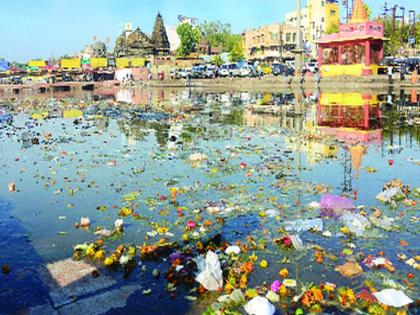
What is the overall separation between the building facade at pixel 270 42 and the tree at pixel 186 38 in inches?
503

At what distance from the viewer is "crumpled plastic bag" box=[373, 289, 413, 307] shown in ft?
14.2

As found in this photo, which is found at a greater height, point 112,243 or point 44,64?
point 44,64

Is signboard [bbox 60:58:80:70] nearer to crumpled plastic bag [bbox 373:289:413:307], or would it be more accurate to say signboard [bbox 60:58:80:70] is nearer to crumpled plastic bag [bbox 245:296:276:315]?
crumpled plastic bag [bbox 245:296:276:315]

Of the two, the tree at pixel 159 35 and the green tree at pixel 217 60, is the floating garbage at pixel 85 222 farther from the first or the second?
the tree at pixel 159 35

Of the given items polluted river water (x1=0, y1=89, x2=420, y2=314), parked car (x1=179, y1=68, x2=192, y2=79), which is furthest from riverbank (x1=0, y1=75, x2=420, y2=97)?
polluted river water (x1=0, y1=89, x2=420, y2=314)

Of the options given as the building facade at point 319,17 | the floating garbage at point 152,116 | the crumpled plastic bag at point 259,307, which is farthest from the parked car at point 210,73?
the crumpled plastic bag at point 259,307

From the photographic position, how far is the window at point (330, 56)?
149 ft

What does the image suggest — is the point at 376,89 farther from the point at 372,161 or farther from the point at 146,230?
the point at 146,230

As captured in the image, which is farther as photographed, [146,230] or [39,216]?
[39,216]

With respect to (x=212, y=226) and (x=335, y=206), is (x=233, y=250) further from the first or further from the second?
(x=335, y=206)

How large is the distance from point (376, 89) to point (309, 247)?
111ft

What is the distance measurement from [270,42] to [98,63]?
109ft

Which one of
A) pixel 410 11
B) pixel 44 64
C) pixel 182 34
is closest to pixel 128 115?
pixel 410 11

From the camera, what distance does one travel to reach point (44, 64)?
96.2 metres
